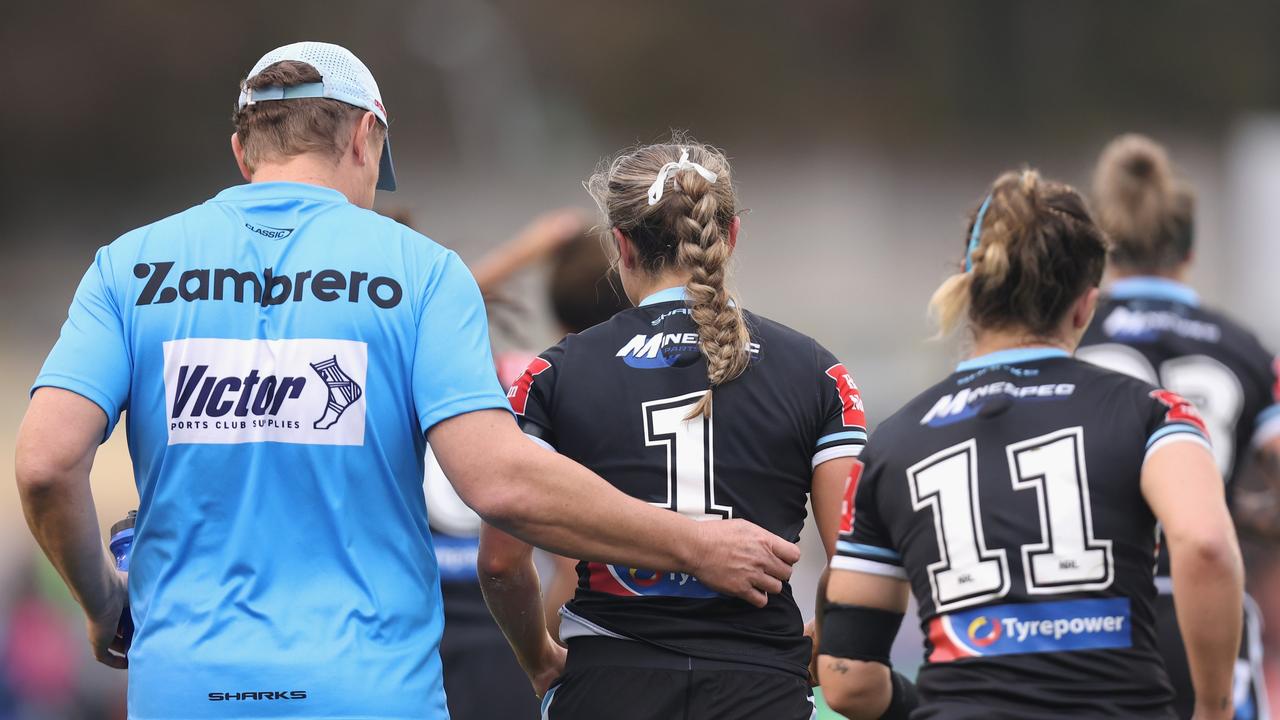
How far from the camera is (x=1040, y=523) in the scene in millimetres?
2395

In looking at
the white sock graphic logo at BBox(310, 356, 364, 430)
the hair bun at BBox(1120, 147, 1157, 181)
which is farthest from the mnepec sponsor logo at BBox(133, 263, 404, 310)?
the hair bun at BBox(1120, 147, 1157, 181)

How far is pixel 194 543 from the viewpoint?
8.00 feet

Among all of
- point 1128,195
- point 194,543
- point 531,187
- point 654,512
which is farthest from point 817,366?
point 531,187

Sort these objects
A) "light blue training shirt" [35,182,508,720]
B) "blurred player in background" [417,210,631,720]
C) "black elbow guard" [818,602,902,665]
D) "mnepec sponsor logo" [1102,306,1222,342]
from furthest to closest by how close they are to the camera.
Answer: "mnepec sponsor logo" [1102,306,1222,342]
"blurred player in background" [417,210,631,720]
"black elbow guard" [818,602,902,665]
"light blue training shirt" [35,182,508,720]

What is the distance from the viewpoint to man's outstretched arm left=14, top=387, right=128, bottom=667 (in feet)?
7.74

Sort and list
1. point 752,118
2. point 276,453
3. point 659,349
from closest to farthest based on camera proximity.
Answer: point 276,453, point 659,349, point 752,118

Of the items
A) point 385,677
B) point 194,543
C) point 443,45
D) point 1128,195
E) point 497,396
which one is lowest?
point 385,677

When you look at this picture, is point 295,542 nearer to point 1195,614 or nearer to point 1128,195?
point 1195,614

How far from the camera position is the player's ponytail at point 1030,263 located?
256 centimetres

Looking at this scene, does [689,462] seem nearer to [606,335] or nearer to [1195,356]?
[606,335]

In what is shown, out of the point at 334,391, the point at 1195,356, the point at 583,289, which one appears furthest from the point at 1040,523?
the point at 1195,356

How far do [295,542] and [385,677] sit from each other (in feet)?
0.92

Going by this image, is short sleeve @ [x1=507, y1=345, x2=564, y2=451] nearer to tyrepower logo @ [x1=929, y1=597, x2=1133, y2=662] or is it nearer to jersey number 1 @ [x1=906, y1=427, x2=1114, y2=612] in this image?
jersey number 1 @ [x1=906, y1=427, x2=1114, y2=612]

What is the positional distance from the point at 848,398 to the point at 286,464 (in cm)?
111
